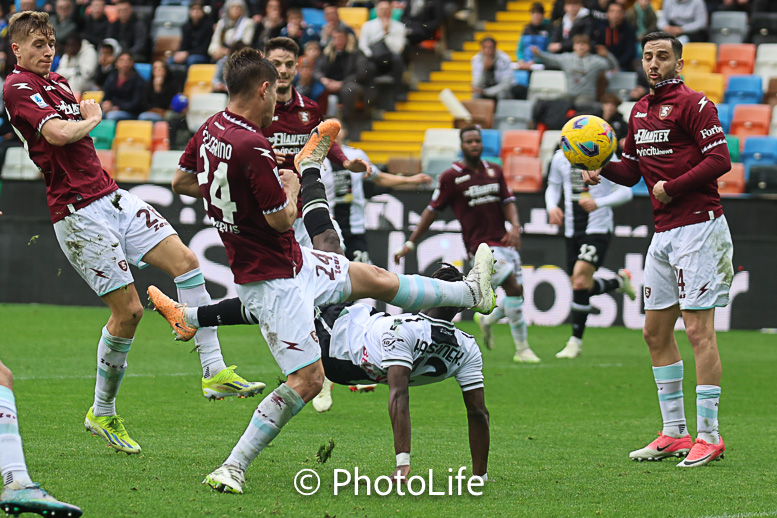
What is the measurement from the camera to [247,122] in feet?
17.8

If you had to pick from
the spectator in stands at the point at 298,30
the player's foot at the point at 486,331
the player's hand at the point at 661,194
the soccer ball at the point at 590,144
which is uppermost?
the spectator in stands at the point at 298,30

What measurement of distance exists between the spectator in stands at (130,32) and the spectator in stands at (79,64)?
0.72 m

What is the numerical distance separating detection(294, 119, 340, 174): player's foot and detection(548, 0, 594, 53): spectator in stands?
11257mm

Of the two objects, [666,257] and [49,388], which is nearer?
[666,257]

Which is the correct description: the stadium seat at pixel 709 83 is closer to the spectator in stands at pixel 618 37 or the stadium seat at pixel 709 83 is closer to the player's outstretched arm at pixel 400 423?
the spectator in stands at pixel 618 37

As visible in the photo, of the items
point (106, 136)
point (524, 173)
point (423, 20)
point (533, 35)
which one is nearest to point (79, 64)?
point (106, 136)

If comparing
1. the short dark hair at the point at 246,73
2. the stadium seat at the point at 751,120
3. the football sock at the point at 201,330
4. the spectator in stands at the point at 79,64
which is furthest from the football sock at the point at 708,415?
the spectator in stands at the point at 79,64

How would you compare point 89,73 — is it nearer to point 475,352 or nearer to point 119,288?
point 119,288

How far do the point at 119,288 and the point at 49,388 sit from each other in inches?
111

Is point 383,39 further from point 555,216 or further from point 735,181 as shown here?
point 555,216

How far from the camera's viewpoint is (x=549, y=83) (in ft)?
57.9

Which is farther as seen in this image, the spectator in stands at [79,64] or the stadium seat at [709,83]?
the spectator in stands at [79,64]

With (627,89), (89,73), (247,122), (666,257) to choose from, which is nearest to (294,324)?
(247,122)

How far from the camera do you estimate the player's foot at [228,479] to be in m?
5.28
